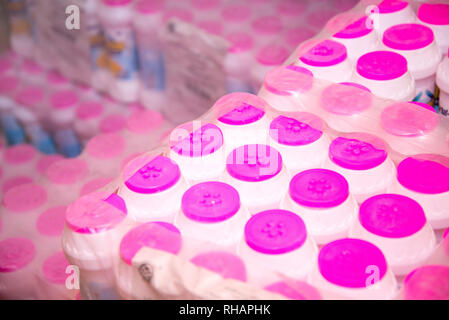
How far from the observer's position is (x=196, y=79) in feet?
5.75

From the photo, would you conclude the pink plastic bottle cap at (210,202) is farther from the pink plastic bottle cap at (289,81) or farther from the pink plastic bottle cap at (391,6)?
the pink plastic bottle cap at (391,6)

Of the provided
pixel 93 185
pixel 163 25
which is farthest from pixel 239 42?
pixel 93 185

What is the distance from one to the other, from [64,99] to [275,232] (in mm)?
1441

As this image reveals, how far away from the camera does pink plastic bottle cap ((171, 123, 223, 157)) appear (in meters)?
0.95

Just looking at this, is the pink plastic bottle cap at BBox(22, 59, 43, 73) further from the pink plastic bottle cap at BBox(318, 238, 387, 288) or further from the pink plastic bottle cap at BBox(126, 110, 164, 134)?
the pink plastic bottle cap at BBox(318, 238, 387, 288)

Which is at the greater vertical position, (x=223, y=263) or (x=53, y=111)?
(x=223, y=263)

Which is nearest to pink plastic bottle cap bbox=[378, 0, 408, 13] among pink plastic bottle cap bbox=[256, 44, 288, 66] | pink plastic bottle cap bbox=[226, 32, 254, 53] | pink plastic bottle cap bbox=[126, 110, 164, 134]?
pink plastic bottle cap bbox=[256, 44, 288, 66]

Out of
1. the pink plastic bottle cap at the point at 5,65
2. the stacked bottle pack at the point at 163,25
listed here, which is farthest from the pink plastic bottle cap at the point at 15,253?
the pink plastic bottle cap at the point at 5,65

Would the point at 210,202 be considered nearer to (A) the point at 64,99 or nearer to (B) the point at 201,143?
(B) the point at 201,143

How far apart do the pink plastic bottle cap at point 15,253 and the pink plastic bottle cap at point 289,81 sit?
70 cm

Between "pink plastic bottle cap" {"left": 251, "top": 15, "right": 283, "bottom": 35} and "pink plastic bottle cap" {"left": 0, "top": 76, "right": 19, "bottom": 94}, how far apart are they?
994mm

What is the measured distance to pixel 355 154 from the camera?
93cm

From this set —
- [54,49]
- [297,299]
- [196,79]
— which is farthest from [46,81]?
[297,299]
